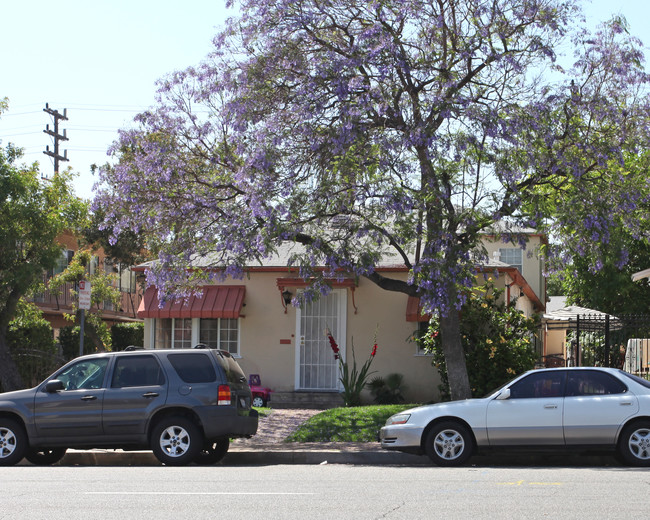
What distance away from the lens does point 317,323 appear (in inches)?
844

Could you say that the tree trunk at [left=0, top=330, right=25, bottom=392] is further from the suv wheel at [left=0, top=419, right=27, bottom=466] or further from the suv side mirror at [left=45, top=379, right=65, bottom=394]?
the suv side mirror at [left=45, top=379, right=65, bottom=394]

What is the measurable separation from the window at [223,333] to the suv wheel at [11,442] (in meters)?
9.35

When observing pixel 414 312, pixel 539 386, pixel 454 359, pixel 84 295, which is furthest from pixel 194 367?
pixel 414 312

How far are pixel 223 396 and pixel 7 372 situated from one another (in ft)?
34.7

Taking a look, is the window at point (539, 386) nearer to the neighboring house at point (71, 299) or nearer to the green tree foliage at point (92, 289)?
the green tree foliage at point (92, 289)

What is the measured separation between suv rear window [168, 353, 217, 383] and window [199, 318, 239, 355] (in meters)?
9.22

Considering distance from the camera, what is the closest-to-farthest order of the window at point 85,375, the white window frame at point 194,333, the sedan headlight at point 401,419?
the sedan headlight at point 401,419 < the window at point 85,375 < the white window frame at point 194,333

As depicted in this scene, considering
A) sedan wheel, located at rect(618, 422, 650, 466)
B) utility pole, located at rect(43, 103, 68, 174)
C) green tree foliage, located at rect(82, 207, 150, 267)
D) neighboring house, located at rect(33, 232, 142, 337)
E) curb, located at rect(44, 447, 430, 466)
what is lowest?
curb, located at rect(44, 447, 430, 466)

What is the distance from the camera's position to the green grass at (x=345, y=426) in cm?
1484

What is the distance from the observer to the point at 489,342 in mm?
18453

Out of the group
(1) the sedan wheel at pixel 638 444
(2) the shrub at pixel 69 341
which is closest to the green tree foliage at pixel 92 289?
(2) the shrub at pixel 69 341

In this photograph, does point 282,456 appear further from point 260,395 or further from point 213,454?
point 260,395

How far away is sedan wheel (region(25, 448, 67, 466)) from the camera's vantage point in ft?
43.8

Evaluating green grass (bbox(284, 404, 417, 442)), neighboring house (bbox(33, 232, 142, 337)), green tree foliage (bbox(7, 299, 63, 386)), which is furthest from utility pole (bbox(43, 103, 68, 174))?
green grass (bbox(284, 404, 417, 442))
